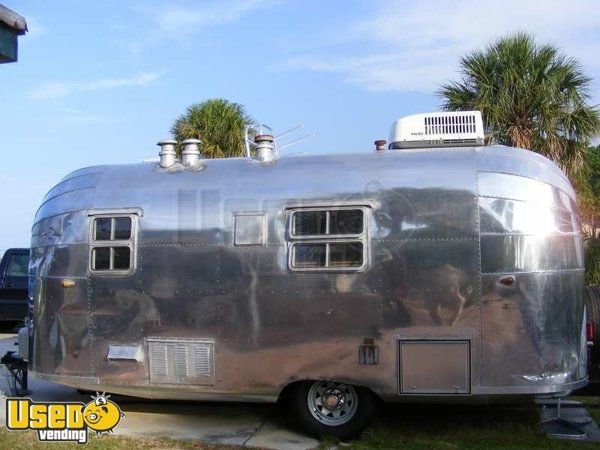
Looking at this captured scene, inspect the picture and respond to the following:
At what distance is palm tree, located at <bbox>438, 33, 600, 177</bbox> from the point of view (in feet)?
43.3

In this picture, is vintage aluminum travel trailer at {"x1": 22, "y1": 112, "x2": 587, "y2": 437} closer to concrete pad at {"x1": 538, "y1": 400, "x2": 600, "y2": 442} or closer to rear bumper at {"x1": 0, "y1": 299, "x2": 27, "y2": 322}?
concrete pad at {"x1": 538, "y1": 400, "x2": 600, "y2": 442}

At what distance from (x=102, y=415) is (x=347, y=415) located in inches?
91.2

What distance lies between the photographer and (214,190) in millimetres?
6570

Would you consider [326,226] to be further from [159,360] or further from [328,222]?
[159,360]

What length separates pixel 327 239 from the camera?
6203 mm

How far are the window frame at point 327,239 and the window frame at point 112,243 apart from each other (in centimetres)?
150

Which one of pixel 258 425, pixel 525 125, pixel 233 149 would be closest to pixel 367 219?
pixel 258 425

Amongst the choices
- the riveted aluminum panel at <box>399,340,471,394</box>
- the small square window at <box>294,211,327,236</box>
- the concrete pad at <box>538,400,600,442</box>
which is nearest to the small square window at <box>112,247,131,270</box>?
the small square window at <box>294,211,327,236</box>

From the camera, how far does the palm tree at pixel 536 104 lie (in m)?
13.2

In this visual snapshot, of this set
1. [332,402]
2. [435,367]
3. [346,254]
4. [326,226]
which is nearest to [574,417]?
[435,367]

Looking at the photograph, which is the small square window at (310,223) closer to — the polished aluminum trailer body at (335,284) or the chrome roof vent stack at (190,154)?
the polished aluminum trailer body at (335,284)

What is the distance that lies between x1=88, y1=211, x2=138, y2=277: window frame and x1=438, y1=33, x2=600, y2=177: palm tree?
8462 millimetres

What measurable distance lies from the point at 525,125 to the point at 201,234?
349 inches

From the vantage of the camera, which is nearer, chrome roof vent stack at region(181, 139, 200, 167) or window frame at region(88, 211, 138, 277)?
window frame at region(88, 211, 138, 277)
